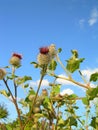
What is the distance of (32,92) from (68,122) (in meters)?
0.47

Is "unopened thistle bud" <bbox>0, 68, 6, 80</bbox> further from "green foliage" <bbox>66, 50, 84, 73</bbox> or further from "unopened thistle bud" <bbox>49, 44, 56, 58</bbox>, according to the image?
"green foliage" <bbox>66, 50, 84, 73</bbox>

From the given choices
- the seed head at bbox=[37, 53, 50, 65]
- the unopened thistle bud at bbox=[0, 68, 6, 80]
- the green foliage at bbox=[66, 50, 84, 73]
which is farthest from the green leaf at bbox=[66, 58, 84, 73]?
the unopened thistle bud at bbox=[0, 68, 6, 80]

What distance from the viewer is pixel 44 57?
2744mm

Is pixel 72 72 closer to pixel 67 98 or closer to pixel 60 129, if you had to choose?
pixel 67 98

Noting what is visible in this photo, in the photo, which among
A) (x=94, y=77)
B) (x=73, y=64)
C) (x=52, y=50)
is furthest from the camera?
(x=52, y=50)

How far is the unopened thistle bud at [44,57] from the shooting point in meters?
2.75

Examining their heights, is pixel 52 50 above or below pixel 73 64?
above

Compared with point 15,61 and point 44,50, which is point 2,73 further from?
point 44,50

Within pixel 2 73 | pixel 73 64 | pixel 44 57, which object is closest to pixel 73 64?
pixel 73 64

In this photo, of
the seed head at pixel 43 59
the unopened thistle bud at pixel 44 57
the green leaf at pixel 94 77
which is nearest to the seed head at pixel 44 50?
the unopened thistle bud at pixel 44 57

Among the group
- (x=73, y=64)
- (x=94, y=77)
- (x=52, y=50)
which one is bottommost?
(x=94, y=77)

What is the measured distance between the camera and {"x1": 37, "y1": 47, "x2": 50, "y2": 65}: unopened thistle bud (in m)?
2.75

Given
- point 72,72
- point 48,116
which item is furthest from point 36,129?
point 72,72

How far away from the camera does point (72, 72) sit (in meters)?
2.77
